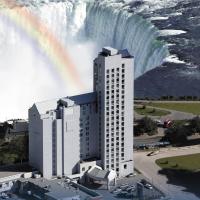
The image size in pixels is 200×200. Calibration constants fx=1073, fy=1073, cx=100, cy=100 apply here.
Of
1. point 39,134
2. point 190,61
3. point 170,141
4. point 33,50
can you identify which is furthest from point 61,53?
point 39,134

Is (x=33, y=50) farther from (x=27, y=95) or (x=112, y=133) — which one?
(x=112, y=133)

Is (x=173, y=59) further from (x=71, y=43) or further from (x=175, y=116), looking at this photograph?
(x=175, y=116)

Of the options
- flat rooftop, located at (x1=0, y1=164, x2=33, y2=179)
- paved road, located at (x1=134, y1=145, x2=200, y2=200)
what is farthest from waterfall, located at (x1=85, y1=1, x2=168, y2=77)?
flat rooftop, located at (x1=0, y1=164, x2=33, y2=179)

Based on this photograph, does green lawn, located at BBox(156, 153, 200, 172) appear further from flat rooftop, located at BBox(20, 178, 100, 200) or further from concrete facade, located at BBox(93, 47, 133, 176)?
flat rooftop, located at BBox(20, 178, 100, 200)

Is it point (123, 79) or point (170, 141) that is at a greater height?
point (123, 79)

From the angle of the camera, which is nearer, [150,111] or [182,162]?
[182,162]

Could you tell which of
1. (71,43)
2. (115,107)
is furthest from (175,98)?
(71,43)
